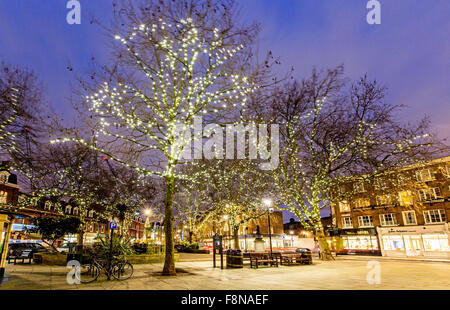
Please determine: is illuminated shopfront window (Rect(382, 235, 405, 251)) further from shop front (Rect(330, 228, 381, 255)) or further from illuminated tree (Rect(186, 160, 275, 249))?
illuminated tree (Rect(186, 160, 275, 249))

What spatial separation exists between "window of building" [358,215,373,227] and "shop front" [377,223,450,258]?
1.56 metres

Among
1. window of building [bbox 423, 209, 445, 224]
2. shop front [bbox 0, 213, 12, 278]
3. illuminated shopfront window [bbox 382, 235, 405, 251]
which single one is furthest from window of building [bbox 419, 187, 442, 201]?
shop front [bbox 0, 213, 12, 278]

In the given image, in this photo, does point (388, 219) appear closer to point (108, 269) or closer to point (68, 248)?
point (108, 269)

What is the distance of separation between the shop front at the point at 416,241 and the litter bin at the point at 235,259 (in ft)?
90.0

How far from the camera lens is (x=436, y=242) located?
96.8 ft

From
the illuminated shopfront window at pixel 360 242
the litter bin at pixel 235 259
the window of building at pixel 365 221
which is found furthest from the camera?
the window of building at pixel 365 221

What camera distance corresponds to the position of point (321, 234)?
17.5 meters

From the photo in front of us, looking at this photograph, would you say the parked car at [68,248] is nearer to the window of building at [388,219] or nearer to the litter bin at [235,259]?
the litter bin at [235,259]

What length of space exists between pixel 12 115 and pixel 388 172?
23.0 metres

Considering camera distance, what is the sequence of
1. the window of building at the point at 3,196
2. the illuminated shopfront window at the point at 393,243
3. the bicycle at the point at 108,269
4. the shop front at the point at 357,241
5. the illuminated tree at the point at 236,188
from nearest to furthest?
the bicycle at the point at 108,269 < the illuminated tree at the point at 236,188 < the illuminated shopfront window at the point at 393,243 < the window of building at the point at 3,196 < the shop front at the point at 357,241

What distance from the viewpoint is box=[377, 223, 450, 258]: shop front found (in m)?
28.8

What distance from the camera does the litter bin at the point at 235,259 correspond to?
501 inches

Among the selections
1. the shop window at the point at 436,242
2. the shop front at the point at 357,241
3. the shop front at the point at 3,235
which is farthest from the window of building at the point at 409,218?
the shop front at the point at 3,235
